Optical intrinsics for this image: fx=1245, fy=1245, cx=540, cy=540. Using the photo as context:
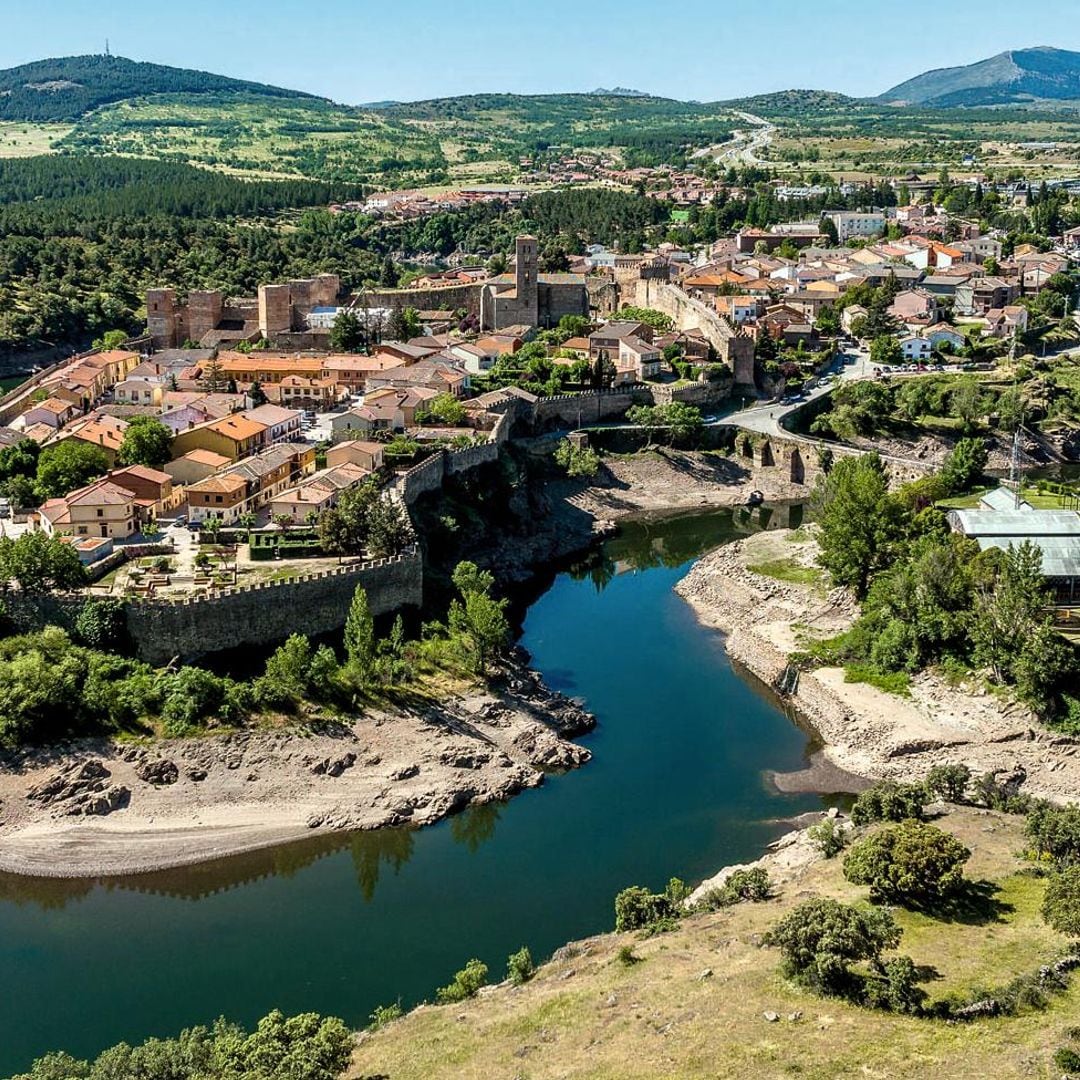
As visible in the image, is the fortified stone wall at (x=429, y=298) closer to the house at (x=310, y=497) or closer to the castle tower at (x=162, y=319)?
the castle tower at (x=162, y=319)

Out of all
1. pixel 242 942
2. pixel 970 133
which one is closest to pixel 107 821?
pixel 242 942

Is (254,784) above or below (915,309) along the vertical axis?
below

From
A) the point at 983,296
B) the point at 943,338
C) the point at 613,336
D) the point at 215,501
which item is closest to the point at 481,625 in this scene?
the point at 215,501

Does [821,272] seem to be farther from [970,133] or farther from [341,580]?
[970,133]

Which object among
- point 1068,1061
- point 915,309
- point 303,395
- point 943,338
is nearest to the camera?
point 1068,1061

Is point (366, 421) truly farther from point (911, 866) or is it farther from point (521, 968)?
point (911, 866)

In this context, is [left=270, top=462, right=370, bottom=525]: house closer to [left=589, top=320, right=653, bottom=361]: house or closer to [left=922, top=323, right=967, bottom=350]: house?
[left=589, top=320, right=653, bottom=361]: house

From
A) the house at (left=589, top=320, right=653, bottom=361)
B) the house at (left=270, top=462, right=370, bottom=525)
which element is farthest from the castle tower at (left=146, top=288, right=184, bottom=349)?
the house at (left=270, top=462, right=370, bottom=525)
